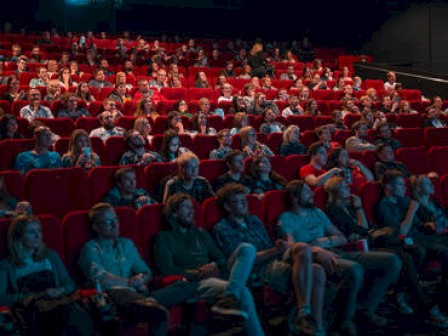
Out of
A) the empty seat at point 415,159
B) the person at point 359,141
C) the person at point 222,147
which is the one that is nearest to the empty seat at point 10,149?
the person at point 222,147

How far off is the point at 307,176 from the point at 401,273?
672mm

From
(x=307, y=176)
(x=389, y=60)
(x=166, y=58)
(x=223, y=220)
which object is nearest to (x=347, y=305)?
(x=223, y=220)

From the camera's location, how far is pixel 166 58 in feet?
17.8

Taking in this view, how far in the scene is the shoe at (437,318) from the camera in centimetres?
185

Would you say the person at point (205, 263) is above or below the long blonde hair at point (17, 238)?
below

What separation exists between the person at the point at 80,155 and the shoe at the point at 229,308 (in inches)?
38.2

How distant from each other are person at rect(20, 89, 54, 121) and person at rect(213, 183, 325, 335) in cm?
155

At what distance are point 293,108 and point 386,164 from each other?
1.27 metres

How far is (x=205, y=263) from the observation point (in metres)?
1.82

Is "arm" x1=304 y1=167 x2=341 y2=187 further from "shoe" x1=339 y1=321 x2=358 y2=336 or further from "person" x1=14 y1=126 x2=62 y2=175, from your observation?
"person" x1=14 y1=126 x2=62 y2=175

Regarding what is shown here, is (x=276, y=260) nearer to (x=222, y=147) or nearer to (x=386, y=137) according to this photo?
(x=222, y=147)

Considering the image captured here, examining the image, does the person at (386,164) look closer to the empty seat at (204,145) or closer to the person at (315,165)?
the person at (315,165)

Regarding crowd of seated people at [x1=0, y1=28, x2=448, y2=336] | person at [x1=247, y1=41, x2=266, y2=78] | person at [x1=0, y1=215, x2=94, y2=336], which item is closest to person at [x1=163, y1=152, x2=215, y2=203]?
crowd of seated people at [x1=0, y1=28, x2=448, y2=336]

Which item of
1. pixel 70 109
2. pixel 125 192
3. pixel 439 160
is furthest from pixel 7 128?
pixel 439 160
